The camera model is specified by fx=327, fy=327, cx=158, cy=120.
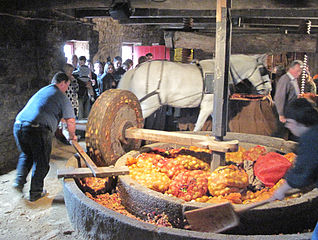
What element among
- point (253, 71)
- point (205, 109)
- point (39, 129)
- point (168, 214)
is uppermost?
point (253, 71)

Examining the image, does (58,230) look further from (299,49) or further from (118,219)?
(299,49)

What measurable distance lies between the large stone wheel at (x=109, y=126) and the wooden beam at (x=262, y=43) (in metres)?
2.27

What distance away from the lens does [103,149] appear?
4.73m

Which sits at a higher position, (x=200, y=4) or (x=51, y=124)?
(x=200, y=4)

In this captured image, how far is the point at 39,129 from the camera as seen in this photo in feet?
15.0

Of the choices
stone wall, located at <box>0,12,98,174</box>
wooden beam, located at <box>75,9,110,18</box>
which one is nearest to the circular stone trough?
stone wall, located at <box>0,12,98,174</box>

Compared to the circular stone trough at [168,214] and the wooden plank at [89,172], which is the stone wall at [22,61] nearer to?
the wooden plank at [89,172]

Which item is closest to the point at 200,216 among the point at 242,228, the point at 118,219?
the point at 242,228

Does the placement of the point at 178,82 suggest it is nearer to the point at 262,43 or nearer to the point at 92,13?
the point at 262,43

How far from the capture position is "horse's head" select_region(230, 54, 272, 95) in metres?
7.64

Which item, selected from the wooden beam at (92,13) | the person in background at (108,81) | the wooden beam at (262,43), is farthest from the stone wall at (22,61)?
the wooden beam at (262,43)

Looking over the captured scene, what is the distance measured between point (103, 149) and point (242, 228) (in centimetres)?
228

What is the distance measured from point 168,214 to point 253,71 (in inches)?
203

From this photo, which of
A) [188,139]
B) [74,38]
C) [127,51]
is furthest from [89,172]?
[127,51]
